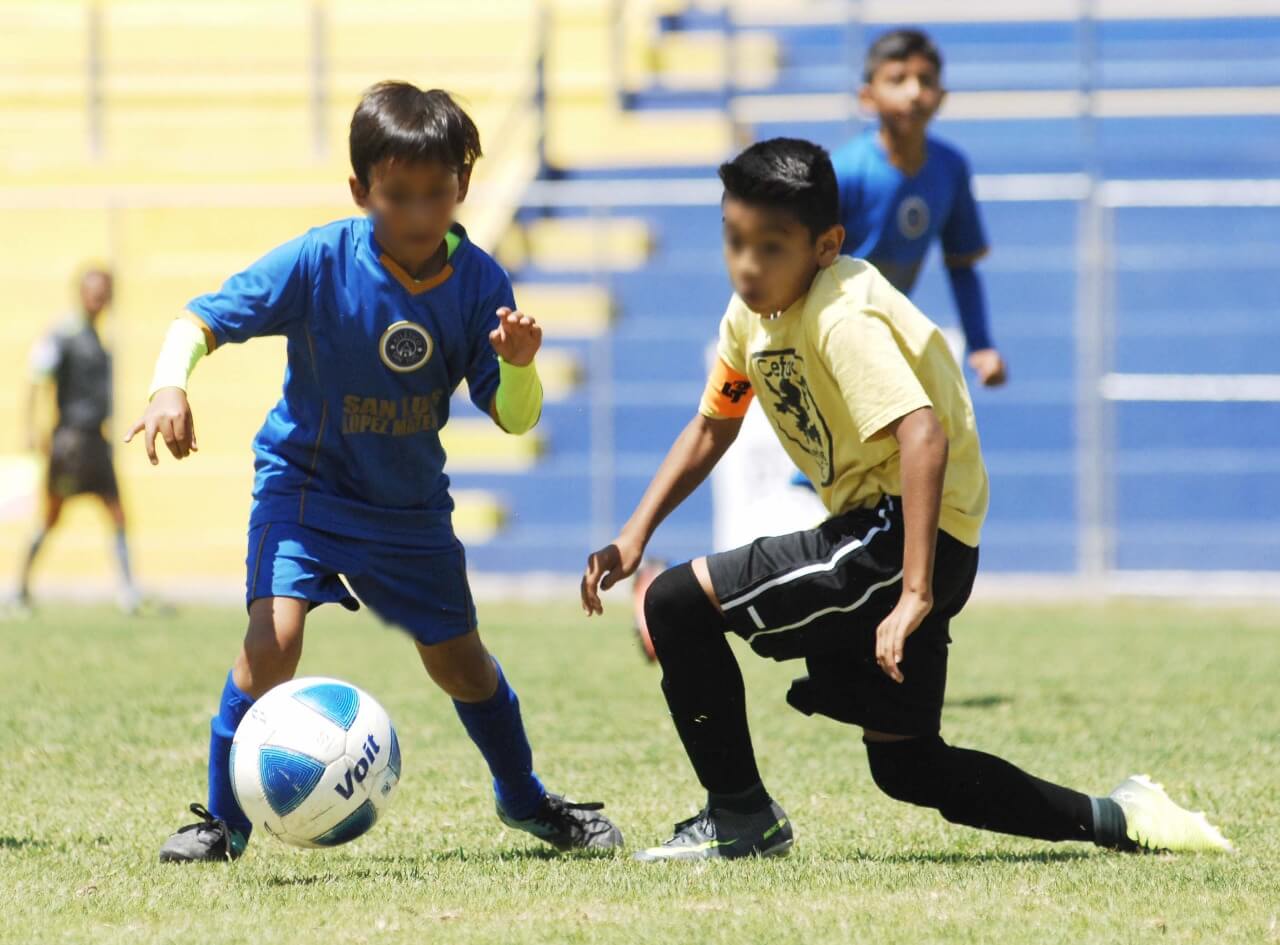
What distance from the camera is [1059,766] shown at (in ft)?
17.3

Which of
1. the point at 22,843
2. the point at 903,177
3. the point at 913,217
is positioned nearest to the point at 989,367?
the point at 913,217

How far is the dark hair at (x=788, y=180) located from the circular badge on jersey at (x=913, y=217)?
8.40 ft

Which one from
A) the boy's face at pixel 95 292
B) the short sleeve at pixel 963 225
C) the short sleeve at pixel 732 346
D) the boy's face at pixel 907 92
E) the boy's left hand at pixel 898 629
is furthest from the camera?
the boy's face at pixel 95 292

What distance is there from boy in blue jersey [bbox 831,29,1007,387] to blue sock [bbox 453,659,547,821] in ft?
8.40

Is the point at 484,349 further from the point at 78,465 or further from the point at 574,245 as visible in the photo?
the point at 574,245

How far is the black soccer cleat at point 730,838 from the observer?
400 centimetres

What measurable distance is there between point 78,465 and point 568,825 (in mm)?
7188

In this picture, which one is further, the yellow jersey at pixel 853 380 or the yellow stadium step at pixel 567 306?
the yellow stadium step at pixel 567 306

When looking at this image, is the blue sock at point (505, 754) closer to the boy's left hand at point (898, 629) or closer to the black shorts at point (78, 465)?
the boy's left hand at point (898, 629)

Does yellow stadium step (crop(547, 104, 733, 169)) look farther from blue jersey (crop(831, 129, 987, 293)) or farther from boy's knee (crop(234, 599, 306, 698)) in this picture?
boy's knee (crop(234, 599, 306, 698))

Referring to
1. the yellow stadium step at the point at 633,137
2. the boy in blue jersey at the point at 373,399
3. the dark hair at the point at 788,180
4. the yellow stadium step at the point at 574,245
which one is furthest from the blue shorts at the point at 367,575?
the yellow stadium step at the point at 633,137

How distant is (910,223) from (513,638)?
339 centimetres

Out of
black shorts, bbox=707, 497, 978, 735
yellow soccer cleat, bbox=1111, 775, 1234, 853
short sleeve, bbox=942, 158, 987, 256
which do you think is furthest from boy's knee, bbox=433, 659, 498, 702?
short sleeve, bbox=942, 158, 987, 256

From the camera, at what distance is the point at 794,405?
3.93 meters
